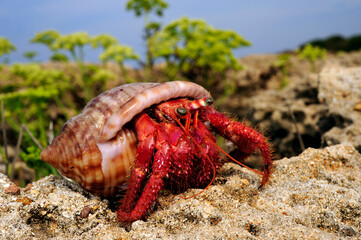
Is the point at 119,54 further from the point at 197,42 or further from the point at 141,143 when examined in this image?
the point at 141,143

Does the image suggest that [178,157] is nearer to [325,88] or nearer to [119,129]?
[119,129]

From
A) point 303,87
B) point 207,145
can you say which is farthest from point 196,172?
point 303,87

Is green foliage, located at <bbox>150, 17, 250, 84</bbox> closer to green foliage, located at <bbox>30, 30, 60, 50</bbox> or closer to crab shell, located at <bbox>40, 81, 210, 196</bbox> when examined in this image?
green foliage, located at <bbox>30, 30, 60, 50</bbox>

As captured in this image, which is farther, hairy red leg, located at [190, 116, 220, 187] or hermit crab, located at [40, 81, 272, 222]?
hairy red leg, located at [190, 116, 220, 187]

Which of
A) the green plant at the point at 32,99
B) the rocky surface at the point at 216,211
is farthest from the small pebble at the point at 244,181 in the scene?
the green plant at the point at 32,99

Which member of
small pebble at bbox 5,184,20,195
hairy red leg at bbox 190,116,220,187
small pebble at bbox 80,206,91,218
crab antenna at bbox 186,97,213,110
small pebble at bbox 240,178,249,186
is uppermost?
crab antenna at bbox 186,97,213,110

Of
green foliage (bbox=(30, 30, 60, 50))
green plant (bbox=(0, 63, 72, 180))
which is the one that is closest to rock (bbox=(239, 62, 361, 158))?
green plant (bbox=(0, 63, 72, 180))
